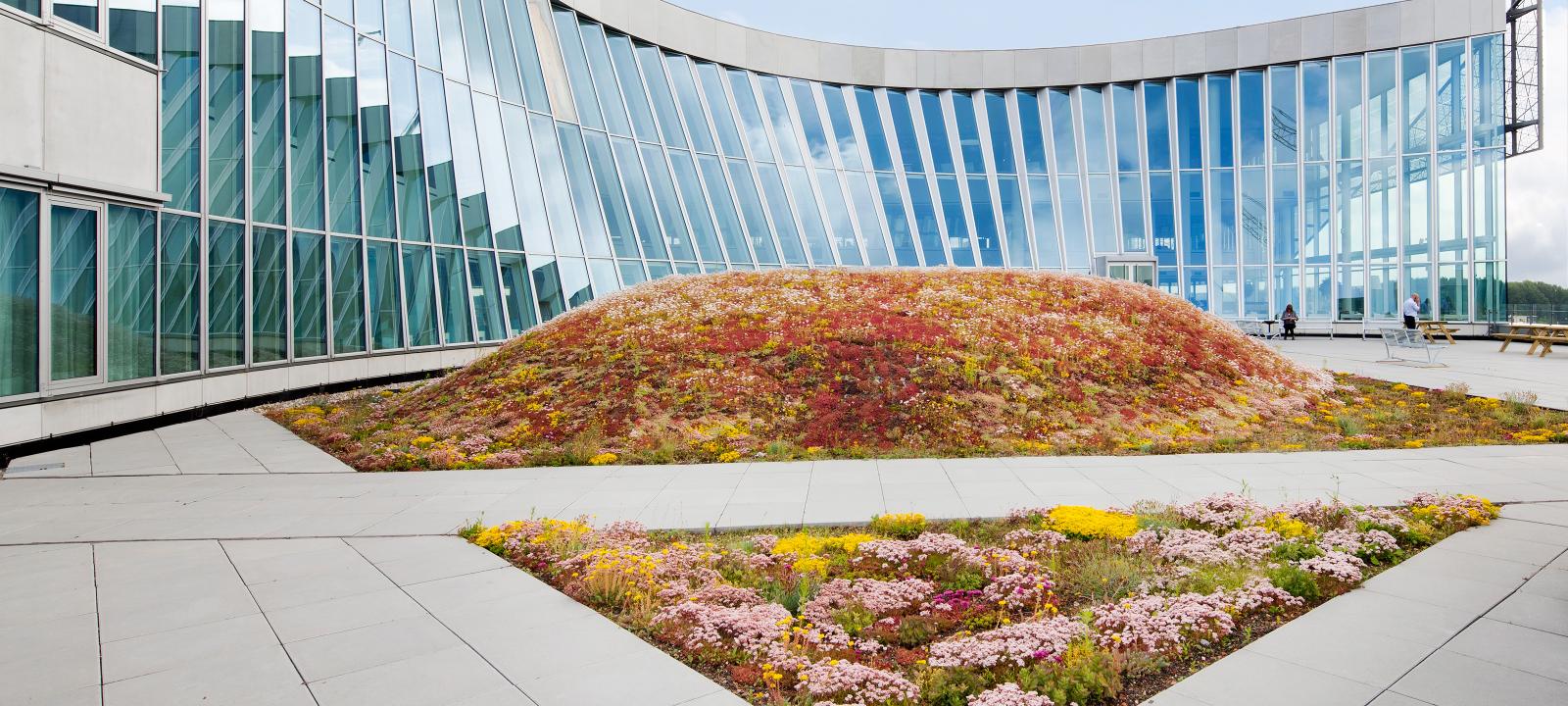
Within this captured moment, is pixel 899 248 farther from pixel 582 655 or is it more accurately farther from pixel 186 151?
pixel 582 655

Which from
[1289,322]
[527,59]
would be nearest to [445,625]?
[527,59]

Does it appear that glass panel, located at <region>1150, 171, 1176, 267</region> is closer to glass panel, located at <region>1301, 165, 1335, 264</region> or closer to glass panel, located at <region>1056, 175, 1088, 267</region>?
glass panel, located at <region>1056, 175, 1088, 267</region>

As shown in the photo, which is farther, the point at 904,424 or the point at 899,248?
the point at 899,248

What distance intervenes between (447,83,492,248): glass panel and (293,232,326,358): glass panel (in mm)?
4716

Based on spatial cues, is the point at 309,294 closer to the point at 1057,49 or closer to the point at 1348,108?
the point at 1057,49

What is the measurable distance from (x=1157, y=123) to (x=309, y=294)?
114 feet

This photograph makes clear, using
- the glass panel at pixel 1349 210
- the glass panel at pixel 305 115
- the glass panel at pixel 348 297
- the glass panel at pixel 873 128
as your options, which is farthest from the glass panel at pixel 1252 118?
the glass panel at pixel 305 115

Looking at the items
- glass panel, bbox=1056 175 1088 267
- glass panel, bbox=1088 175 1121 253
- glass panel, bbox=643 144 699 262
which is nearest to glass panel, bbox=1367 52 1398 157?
glass panel, bbox=1088 175 1121 253

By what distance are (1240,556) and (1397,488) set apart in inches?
144

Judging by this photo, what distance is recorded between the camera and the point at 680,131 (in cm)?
2980

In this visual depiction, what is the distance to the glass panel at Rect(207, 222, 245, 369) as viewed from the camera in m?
13.7

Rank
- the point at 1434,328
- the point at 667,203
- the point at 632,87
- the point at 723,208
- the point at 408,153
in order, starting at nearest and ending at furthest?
the point at 408,153, the point at 1434,328, the point at 667,203, the point at 632,87, the point at 723,208

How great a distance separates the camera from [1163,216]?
34844mm

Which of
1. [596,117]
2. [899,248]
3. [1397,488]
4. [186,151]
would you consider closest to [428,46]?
[596,117]
